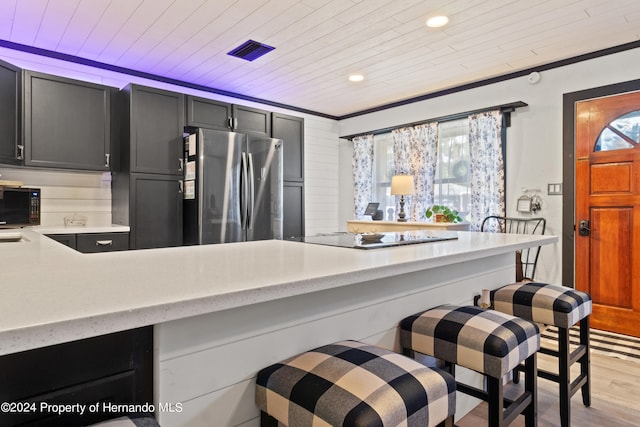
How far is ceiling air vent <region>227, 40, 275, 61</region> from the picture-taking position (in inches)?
127

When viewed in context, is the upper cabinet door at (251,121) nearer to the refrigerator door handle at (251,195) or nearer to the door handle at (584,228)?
the refrigerator door handle at (251,195)

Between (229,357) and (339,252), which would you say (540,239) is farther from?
(229,357)

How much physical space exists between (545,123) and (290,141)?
2684 mm

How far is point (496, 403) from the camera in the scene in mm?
1225

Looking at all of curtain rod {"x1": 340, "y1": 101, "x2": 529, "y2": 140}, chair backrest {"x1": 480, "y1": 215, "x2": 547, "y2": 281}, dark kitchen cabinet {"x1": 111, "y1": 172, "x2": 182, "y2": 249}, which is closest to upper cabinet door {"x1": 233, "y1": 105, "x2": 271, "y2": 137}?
dark kitchen cabinet {"x1": 111, "y1": 172, "x2": 182, "y2": 249}

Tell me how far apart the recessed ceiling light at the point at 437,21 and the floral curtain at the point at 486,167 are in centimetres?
154

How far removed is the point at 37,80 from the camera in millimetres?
2949

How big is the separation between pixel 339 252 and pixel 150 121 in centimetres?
271

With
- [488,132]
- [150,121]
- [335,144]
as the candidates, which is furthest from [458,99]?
[150,121]

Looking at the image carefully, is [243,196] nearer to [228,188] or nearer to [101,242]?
[228,188]

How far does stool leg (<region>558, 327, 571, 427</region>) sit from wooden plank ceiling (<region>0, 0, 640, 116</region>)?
218cm

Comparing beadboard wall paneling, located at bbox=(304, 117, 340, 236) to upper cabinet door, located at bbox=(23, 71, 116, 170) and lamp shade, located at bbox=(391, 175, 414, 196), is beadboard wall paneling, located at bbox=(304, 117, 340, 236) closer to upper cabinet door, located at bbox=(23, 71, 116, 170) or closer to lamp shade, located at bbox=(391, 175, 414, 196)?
lamp shade, located at bbox=(391, 175, 414, 196)

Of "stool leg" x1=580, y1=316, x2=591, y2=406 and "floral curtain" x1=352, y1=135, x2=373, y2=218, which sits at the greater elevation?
"floral curtain" x1=352, y1=135, x2=373, y2=218

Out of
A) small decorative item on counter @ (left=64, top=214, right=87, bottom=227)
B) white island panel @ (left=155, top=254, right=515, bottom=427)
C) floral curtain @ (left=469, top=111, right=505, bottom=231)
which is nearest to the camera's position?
white island panel @ (left=155, top=254, right=515, bottom=427)
